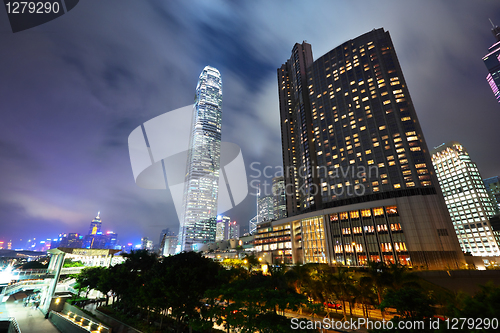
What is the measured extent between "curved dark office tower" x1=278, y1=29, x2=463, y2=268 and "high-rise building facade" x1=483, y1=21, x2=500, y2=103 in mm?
157146

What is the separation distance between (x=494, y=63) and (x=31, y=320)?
30592 centimetres

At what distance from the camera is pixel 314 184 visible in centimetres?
11656

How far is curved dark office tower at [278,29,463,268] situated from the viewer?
74812mm

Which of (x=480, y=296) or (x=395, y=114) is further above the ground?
(x=395, y=114)

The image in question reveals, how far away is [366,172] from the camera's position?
9350 centimetres

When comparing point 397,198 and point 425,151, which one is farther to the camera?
point 425,151

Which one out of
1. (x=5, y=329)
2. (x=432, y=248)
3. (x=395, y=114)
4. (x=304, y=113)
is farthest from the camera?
(x=304, y=113)

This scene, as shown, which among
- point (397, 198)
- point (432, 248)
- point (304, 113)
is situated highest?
point (304, 113)

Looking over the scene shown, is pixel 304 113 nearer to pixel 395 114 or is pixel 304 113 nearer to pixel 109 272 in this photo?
pixel 395 114

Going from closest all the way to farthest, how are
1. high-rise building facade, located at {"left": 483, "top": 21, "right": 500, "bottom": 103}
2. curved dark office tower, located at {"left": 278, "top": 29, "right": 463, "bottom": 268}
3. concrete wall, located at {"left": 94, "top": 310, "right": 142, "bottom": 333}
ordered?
concrete wall, located at {"left": 94, "top": 310, "right": 142, "bottom": 333} → curved dark office tower, located at {"left": 278, "top": 29, "right": 463, "bottom": 268} → high-rise building facade, located at {"left": 483, "top": 21, "right": 500, "bottom": 103}

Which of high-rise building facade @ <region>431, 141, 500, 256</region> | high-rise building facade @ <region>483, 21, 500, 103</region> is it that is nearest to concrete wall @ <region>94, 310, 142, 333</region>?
high-rise building facade @ <region>431, 141, 500, 256</region>

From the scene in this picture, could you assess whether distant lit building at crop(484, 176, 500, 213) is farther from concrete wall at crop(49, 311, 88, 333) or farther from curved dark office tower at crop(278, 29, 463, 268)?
concrete wall at crop(49, 311, 88, 333)

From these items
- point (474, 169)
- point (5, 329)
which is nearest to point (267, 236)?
point (5, 329)

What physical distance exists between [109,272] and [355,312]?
46.0 meters
